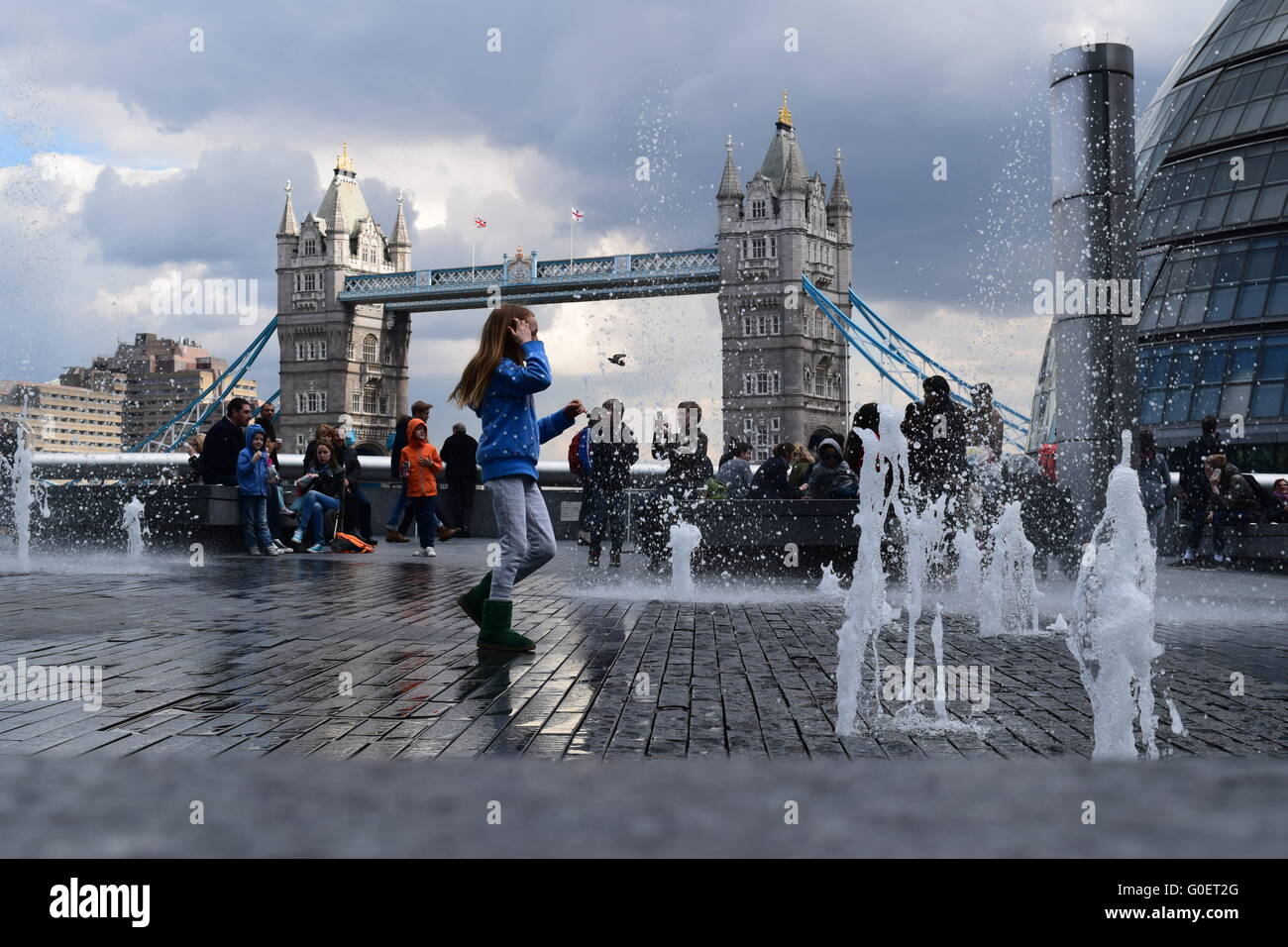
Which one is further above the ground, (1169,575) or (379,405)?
(379,405)

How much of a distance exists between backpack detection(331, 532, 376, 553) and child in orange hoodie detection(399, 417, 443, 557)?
1.88 ft

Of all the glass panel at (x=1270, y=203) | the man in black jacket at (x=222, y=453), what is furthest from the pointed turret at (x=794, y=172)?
the man in black jacket at (x=222, y=453)

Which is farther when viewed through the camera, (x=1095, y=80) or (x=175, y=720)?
(x=1095, y=80)

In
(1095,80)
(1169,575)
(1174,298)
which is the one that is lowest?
(1169,575)

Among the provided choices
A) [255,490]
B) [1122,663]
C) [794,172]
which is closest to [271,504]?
[255,490]

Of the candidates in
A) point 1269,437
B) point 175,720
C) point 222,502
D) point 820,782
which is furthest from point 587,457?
point 1269,437

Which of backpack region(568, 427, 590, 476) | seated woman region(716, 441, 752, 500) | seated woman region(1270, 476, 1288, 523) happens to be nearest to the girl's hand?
seated woman region(716, 441, 752, 500)

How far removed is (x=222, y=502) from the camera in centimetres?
1209

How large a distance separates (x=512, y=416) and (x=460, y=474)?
10.5m

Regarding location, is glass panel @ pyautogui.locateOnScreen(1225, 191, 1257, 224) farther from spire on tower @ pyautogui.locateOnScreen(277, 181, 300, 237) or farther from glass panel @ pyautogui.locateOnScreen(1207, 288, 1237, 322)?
spire on tower @ pyautogui.locateOnScreen(277, 181, 300, 237)

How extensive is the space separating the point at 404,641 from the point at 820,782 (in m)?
3.06

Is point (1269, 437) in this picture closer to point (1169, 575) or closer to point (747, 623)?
point (1169, 575)

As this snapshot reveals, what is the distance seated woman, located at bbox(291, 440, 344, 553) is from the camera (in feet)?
41.5
